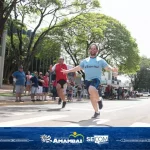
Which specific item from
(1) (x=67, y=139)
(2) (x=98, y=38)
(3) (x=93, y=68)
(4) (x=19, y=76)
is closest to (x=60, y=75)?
(3) (x=93, y=68)

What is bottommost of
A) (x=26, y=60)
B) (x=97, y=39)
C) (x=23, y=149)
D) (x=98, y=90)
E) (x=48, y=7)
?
(x=23, y=149)

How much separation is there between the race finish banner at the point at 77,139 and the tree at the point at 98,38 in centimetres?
1156

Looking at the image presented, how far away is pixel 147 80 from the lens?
93.7 meters

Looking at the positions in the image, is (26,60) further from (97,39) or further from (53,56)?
(53,56)

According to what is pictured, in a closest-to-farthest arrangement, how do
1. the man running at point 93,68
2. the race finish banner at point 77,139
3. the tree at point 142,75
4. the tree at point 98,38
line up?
the race finish banner at point 77,139 → the man running at point 93,68 → the tree at point 98,38 → the tree at point 142,75

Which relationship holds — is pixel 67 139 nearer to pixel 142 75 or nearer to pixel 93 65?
pixel 93 65

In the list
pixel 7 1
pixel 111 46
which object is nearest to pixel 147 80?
pixel 111 46

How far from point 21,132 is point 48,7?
26.4 m

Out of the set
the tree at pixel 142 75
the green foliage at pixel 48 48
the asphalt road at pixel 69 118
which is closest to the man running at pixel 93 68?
Answer: the asphalt road at pixel 69 118

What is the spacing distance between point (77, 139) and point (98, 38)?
27.8m

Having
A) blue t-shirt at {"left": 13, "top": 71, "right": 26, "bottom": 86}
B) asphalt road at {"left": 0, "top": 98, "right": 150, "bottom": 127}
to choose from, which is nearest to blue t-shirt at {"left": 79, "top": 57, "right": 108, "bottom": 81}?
asphalt road at {"left": 0, "top": 98, "right": 150, "bottom": 127}

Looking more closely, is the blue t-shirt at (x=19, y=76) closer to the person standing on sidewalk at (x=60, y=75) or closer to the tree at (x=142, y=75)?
the person standing on sidewalk at (x=60, y=75)

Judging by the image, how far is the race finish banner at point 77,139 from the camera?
115 inches

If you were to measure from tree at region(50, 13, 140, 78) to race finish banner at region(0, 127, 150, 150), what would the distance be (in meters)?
11.6
